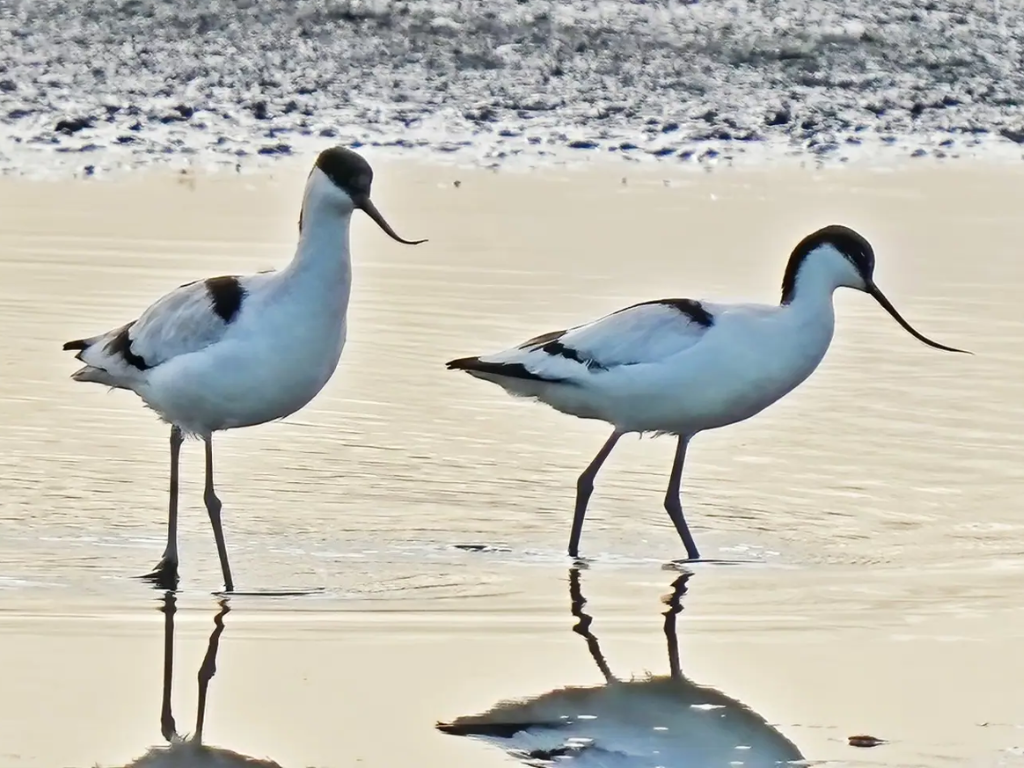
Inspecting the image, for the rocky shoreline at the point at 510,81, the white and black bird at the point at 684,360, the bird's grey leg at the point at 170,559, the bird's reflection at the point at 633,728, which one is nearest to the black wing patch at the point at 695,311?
the white and black bird at the point at 684,360

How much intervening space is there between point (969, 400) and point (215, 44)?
8.61 meters

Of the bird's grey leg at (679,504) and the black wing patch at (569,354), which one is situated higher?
the black wing patch at (569,354)

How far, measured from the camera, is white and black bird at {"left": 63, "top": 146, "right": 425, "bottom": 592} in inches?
238

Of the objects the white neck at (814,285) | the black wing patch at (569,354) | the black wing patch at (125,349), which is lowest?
the black wing patch at (569,354)

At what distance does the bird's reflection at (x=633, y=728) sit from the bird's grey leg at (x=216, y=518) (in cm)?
130

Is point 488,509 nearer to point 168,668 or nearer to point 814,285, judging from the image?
point 814,285

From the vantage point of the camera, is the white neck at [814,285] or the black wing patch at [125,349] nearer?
the black wing patch at [125,349]

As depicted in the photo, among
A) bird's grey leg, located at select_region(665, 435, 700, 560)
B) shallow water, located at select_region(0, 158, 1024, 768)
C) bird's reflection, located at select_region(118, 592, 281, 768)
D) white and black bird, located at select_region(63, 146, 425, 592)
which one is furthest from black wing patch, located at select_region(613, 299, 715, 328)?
bird's reflection, located at select_region(118, 592, 281, 768)

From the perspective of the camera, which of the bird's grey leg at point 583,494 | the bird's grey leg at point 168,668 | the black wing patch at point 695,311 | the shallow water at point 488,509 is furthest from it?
the black wing patch at point 695,311

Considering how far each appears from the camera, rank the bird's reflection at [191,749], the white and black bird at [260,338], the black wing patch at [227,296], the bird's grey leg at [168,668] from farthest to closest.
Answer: the black wing patch at [227,296] < the white and black bird at [260,338] < the bird's grey leg at [168,668] < the bird's reflection at [191,749]

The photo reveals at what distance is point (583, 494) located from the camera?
679cm

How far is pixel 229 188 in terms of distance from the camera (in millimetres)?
12477

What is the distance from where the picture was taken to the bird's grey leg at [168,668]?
15.8 feet

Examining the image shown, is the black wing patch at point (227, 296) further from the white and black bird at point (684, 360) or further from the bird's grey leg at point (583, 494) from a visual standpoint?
the bird's grey leg at point (583, 494)
